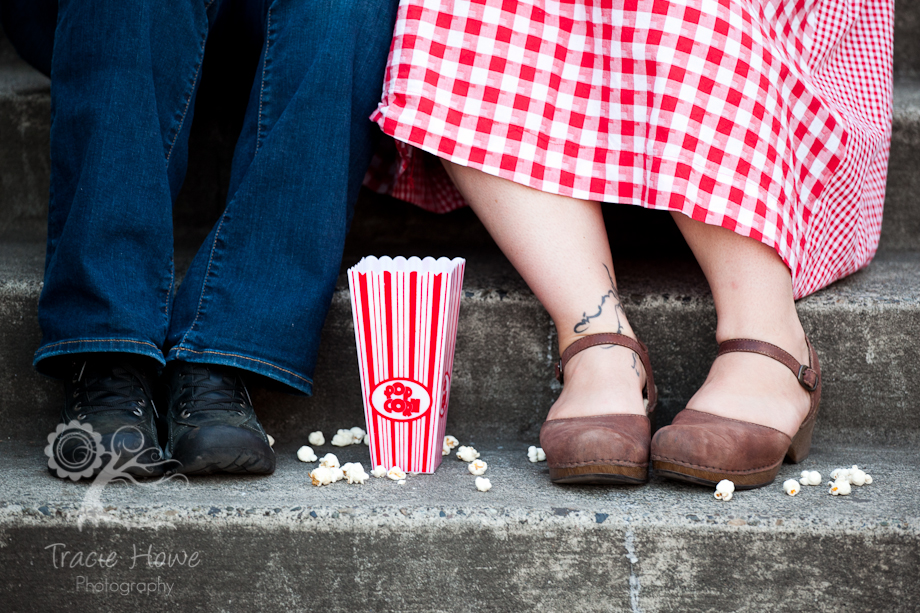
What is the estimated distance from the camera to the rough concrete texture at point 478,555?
0.73m

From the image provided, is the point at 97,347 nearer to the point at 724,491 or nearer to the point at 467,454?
the point at 467,454

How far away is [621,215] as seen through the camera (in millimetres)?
1335

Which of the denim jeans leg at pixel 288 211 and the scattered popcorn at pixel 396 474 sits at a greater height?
the denim jeans leg at pixel 288 211

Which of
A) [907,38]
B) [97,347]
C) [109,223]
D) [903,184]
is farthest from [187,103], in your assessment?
[907,38]

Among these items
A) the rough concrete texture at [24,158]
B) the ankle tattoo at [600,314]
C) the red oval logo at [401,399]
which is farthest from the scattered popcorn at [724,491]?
the rough concrete texture at [24,158]

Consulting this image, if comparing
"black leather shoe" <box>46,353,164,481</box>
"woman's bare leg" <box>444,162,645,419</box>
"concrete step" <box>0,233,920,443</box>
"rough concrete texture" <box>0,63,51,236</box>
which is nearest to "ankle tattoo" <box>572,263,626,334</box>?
"woman's bare leg" <box>444,162,645,419</box>

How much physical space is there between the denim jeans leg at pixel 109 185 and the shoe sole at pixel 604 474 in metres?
0.50

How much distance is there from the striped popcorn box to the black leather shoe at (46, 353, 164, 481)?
0.85 feet

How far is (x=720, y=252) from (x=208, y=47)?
33.3 inches

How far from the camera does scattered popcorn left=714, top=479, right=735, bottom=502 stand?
790 mm

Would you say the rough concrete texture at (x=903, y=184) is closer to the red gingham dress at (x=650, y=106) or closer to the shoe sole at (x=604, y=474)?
the red gingham dress at (x=650, y=106)

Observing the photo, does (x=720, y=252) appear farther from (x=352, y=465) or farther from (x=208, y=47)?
(x=208, y=47)

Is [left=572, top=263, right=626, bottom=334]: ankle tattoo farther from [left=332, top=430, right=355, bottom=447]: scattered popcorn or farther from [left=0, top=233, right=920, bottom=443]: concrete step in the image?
[left=332, top=430, right=355, bottom=447]: scattered popcorn

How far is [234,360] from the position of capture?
0.89m
